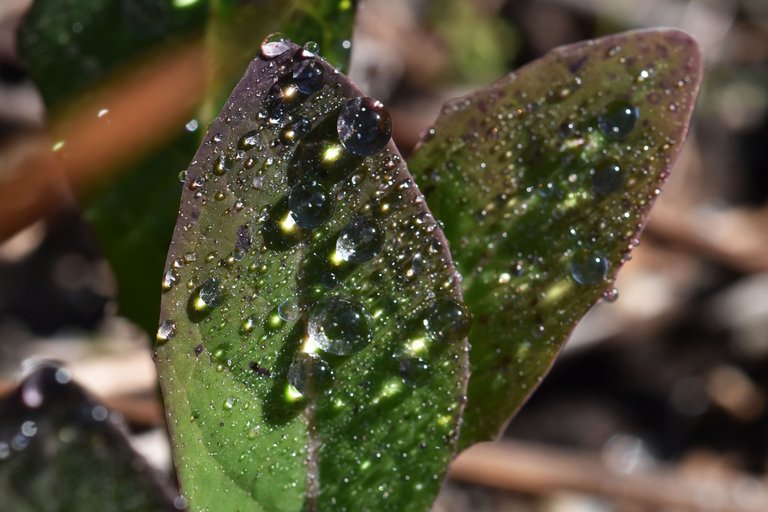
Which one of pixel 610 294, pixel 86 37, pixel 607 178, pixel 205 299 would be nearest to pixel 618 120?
pixel 607 178

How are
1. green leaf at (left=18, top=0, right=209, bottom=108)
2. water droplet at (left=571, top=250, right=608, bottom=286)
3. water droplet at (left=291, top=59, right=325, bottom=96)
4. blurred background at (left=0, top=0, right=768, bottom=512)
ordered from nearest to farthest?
water droplet at (left=291, top=59, right=325, bottom=96), water droplet at (left=571, top=250, right=608, bottom=286), green leaf at (left=18, top=0, right=209, bottom=108), blurred background at (left=0, top=0, right=768, bottom=512)

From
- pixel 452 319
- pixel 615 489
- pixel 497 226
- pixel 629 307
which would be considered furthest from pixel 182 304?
pixel 629 307

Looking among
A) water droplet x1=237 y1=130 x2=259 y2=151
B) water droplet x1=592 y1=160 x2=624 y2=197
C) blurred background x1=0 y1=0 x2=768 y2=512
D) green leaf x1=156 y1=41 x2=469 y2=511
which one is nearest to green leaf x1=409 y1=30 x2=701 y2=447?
water droplet x1=592 y1=160 x2=624 y2=197

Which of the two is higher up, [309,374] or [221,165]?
[221,165]

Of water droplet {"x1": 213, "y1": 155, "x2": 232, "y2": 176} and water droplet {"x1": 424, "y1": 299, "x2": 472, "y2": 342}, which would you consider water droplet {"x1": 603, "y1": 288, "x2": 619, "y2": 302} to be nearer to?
water droplet {"x1": 424, "y1": 299, "x2": 472, "y2": 342}

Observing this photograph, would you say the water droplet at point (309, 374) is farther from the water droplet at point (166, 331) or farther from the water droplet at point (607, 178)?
the water droplet at point (607, 178)

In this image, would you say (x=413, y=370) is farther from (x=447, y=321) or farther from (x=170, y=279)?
(x=170, y=279)

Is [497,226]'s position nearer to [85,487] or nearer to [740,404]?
[85,487]

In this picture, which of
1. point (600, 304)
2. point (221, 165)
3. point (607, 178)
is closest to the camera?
point (221, 165)
